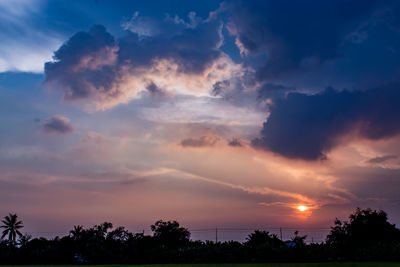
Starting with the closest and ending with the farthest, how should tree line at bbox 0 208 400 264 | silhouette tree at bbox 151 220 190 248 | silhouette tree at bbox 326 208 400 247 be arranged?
1. tree line at bbox 0 208 400 264
2. silhouette tree at bbox 326 208 400 247
3. silhouette tree at bbox 151 220 190 248

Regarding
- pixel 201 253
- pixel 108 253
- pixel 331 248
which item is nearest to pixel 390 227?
pixel 331 248

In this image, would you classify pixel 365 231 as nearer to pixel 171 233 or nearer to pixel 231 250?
pixel 231 250

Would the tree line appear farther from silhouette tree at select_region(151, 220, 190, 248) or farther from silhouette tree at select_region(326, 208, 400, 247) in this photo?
silhouette tree at select_region(151, 220, 190, 248)

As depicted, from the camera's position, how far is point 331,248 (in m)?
37.9

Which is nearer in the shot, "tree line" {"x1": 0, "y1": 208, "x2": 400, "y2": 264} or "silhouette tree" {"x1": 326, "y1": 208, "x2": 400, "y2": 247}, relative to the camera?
"tree line" {"x1": 0, "y1": 208, "x2": 400, "y2": 264}

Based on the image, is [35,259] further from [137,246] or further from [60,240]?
[137,246]

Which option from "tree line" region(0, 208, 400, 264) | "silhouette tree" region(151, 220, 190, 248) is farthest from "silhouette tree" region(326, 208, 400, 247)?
"silhouette tree" region(151, 220, 190, 248)

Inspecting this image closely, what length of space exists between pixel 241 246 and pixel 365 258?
13.7 m

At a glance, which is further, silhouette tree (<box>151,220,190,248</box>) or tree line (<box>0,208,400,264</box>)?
silhouette tree (<box>151,220,190,248</box>)

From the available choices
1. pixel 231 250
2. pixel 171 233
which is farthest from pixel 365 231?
pixel 171 233

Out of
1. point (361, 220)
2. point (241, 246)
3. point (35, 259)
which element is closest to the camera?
point (241, 246)

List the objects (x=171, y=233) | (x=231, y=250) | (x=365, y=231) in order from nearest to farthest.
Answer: (x=231, y=250), (x=365, y=231), (x=171, y=233)

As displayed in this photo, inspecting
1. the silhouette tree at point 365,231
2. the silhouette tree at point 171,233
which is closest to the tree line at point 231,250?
the silhouette tree at point 365,231

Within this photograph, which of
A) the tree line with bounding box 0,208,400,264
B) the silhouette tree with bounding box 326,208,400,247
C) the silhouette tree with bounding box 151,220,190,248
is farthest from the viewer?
the silhouette tree with bounding box 151,220,190,248
